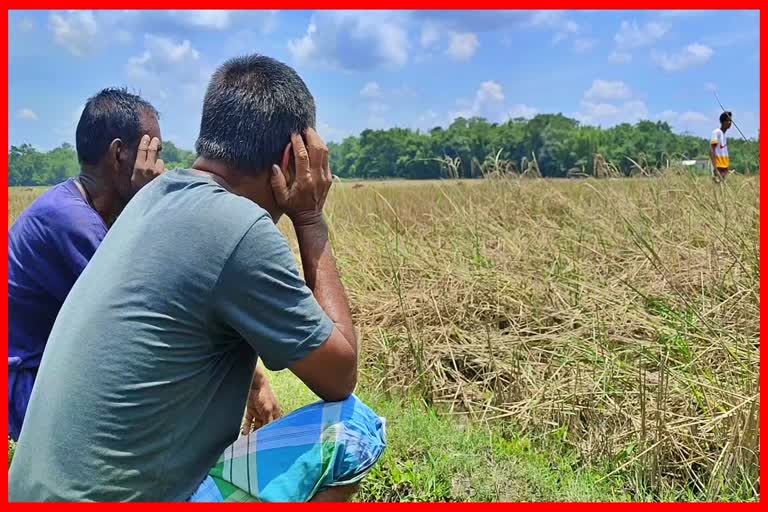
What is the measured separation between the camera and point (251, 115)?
5.31ft

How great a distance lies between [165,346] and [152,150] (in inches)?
46.7

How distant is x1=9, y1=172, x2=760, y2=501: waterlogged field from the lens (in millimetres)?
2520

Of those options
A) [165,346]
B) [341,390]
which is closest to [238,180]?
[165,346]

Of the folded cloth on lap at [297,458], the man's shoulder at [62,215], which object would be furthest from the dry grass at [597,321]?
the man's shoulder at [62,215]

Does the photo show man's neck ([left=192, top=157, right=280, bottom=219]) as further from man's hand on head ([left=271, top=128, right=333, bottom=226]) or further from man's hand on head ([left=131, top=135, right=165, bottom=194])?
man's hand on head ([left=131, top=135, right=165, bottom=194])

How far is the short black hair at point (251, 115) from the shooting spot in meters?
1.62

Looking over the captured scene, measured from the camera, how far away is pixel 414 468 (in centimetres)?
254

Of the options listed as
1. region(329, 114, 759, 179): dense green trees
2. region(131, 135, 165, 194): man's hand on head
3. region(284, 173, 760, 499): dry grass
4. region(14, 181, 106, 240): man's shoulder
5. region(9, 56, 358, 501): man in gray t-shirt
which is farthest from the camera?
region(329, 114, 759, 179): dense green trees

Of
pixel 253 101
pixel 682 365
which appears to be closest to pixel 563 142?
pixel 682 365

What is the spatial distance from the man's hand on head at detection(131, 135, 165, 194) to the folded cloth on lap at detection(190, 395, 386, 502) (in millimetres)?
1126

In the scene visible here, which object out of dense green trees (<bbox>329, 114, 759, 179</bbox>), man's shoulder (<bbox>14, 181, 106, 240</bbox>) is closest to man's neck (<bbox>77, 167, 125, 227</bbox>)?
man's shoulder (<bbox>14, 181, 106, 240</bbox>)

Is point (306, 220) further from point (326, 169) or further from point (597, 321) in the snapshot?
point (597, 321)

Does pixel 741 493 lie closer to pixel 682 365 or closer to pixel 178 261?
pixel 682 365

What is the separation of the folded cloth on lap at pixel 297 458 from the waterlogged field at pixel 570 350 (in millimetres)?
862
